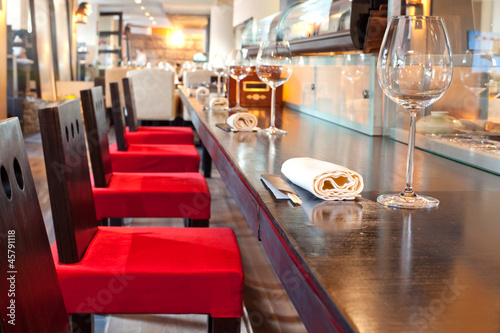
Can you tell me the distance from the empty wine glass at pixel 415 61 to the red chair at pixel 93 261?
0.52 m

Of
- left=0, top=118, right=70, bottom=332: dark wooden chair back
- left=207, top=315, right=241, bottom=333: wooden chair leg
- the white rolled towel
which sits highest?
the white rolled towel

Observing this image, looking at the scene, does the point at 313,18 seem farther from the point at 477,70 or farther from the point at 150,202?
the point at 477,70

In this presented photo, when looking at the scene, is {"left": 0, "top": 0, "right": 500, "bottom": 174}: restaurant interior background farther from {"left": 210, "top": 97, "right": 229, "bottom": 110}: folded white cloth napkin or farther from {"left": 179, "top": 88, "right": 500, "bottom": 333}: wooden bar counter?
{"left": 210, "top": 97, "right": 229, "bottom": 110}: folded white cloth napkin

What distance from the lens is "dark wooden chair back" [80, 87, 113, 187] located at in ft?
6.27

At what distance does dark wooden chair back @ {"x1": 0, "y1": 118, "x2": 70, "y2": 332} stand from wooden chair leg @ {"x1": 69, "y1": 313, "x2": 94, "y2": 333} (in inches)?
8.9

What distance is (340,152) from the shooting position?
148 centimetres

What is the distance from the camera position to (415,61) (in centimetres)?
81

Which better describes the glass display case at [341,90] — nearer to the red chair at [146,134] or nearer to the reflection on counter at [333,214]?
the red chair at [146,134]

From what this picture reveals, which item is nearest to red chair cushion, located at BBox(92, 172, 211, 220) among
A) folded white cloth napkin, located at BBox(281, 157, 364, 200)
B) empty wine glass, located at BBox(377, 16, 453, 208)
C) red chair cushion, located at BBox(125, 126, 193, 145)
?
folded white cloth napkin, located at BBox(281, 157, 364, 200)

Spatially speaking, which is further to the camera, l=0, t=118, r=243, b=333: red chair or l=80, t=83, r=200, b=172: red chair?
l=80, t=83, r=200, b=172: red chair

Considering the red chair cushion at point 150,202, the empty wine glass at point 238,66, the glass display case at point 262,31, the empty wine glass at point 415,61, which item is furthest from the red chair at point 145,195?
the glass display case at point 262,31

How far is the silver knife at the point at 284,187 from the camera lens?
2.82 feet

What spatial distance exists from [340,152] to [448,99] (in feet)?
1.07

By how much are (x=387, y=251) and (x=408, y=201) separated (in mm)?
251
